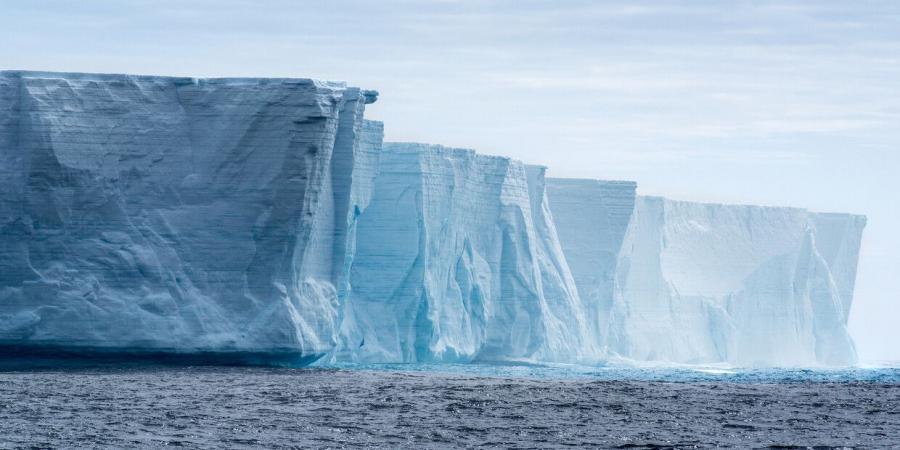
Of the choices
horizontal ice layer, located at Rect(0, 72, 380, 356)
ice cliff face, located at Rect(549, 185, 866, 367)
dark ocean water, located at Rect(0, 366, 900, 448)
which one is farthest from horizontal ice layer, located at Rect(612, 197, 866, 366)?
dark ocean water, located at Rect(0, 366, 900, 448)

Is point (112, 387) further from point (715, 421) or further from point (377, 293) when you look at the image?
point (377, 293)

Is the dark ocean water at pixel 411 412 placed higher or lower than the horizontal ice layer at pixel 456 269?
lower

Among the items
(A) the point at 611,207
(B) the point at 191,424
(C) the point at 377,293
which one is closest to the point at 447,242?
(C) the point at 377,293

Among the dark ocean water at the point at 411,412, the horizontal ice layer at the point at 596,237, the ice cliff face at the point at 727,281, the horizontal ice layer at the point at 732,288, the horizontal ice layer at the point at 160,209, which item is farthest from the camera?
the horizontal ice layer at the point at 732,288

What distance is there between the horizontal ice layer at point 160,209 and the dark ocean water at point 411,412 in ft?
2.23

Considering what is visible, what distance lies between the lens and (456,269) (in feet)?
108

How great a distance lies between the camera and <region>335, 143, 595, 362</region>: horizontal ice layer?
99.6ft

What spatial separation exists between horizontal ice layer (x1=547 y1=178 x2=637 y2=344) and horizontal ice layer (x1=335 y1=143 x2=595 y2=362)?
207cm

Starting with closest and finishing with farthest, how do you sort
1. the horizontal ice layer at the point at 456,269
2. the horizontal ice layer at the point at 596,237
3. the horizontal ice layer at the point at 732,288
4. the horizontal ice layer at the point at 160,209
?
the horizontal ice layer at the point at 160,209, the horizontal ice layer at the point at 456,269, the horizontal ice layer at the point at 596,237, the horizontal ice layer at the point at 732,288

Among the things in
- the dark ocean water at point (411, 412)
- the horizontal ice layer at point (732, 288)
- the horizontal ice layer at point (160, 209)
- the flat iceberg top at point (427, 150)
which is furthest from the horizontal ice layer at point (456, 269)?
the dark ocean water at point (411, 412)

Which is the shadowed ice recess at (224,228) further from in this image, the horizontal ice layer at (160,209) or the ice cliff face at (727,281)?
the ice cliff face at (727,281)

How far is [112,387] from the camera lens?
18531 mm

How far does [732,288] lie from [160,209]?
25.6 meters

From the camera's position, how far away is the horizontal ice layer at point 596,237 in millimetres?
38719
